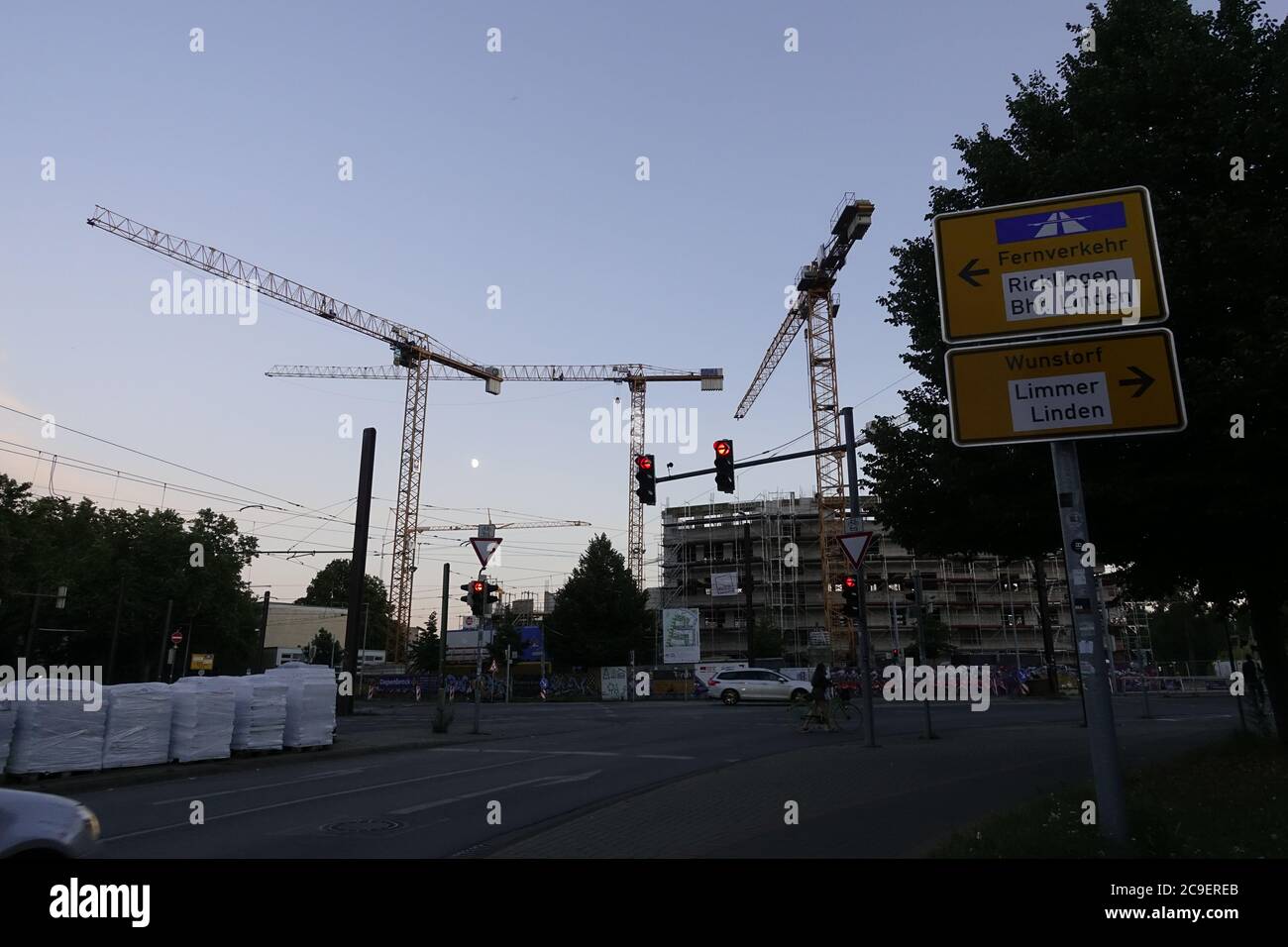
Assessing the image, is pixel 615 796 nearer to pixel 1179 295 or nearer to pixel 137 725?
pixel 137 725

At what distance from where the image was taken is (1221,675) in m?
46.0

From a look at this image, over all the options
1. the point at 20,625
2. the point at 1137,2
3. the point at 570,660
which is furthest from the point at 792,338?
the point at 1137,2

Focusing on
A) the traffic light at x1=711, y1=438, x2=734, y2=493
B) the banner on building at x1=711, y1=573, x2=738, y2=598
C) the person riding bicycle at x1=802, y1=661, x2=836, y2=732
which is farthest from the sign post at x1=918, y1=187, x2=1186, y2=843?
the banner on building at x1=711, y1=573, x2=738, y2=598

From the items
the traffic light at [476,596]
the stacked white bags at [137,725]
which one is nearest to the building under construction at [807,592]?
the traffic light at [476,596]

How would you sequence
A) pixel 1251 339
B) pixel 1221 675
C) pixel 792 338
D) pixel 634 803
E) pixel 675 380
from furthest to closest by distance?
pixel 675 380 → pixel 792 338 → pixel 1221 675 → pixel 634 803 → pixel 1251 339

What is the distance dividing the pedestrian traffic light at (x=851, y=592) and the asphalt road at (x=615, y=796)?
2632 mm

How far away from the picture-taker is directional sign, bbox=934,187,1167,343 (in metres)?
6.43

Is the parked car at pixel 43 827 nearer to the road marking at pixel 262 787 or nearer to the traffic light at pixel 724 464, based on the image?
the road marking at pixel 262 787

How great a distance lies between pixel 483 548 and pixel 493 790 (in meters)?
8.50

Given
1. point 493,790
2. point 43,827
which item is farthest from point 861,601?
point 43,827

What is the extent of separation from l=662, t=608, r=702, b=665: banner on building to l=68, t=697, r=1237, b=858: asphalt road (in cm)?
3620

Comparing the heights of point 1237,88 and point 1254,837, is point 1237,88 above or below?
above
